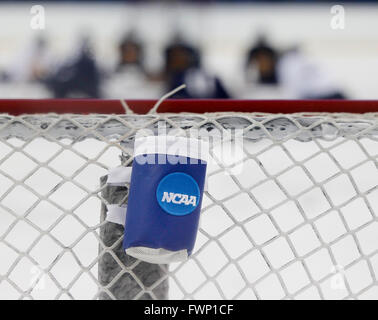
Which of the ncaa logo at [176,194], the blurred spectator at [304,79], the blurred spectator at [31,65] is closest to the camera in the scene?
the ncaa logo at [176,194]

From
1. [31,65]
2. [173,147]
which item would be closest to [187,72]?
[31,65]

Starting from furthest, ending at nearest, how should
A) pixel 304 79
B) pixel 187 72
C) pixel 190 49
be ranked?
pixel 190 49 → pixel 304 79 → pixel 187 72

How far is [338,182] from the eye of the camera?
2.86 m

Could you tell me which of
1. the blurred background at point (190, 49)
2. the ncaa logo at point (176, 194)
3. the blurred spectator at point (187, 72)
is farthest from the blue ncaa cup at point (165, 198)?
the blurred spectator at point (187, 72)

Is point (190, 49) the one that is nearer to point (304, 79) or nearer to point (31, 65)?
point (304, 79)

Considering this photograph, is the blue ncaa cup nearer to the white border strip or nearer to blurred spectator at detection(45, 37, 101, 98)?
the white border strip

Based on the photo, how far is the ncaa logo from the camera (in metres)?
0.86

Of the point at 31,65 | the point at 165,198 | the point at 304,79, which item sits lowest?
the point at 304,79

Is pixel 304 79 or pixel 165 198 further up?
pixel 165 198

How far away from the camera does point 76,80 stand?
4262 millimetres

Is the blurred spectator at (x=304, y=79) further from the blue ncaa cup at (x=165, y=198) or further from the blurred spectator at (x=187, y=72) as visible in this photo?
the blue ncaa cup at (x=165, y=198)

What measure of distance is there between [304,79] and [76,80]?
1913 millimetres

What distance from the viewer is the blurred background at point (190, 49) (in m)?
4.59

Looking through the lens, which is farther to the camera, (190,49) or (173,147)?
(190,49)
